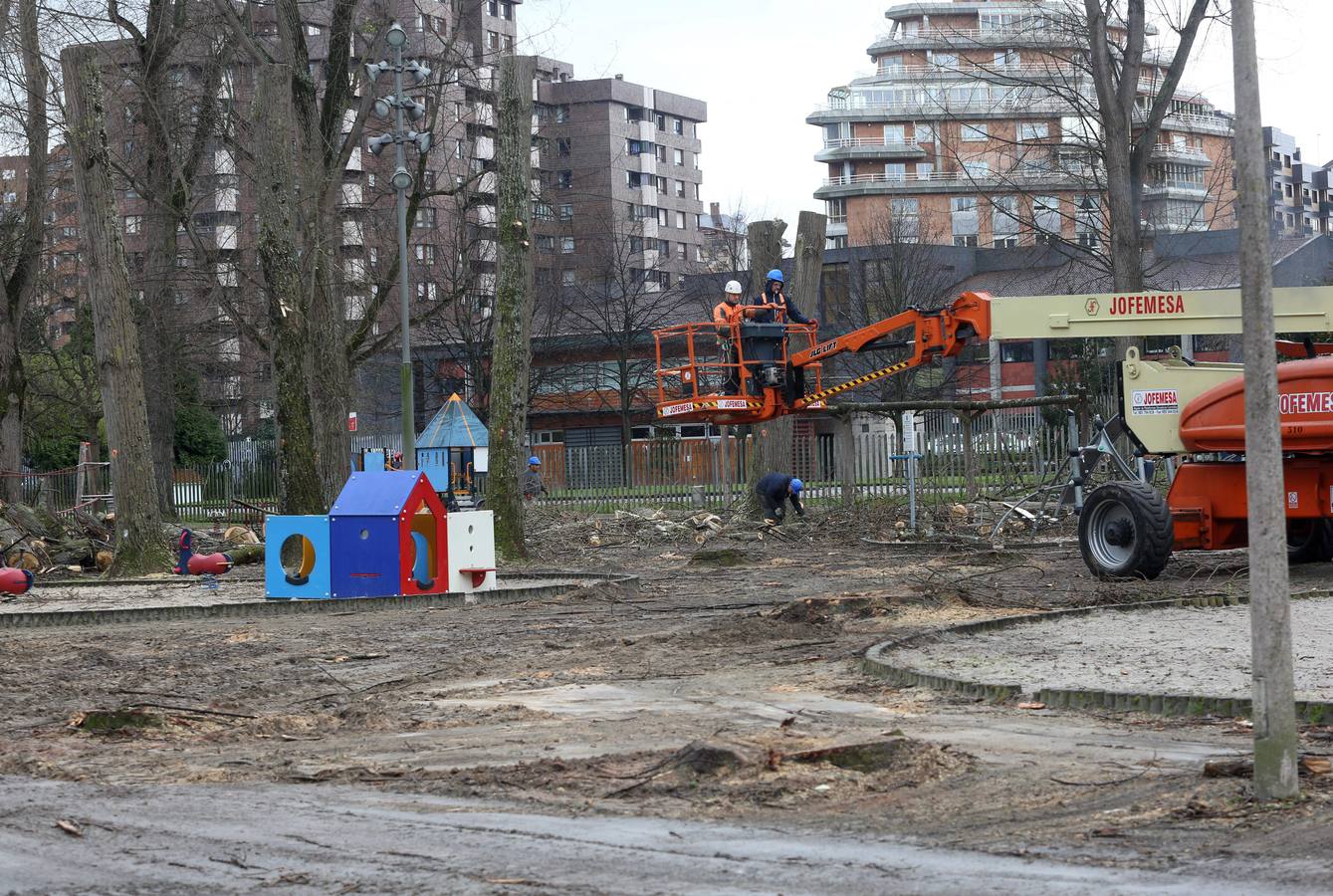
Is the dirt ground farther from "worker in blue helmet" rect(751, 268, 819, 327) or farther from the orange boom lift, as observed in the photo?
"worker in blue helmet" rect(751, 268, 819, 327)

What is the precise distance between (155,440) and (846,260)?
106ft

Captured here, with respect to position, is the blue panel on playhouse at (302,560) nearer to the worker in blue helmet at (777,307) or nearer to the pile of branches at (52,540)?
the worker in blue helmet at (777,307)

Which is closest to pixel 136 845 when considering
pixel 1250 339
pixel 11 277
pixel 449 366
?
pixel 1250 339

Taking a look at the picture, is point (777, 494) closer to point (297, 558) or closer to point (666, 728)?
point (297, 558)

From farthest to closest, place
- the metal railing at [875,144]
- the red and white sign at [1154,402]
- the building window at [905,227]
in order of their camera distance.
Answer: the metal railing at [875,144]
the building window at [905,227]
the red and white sign at [1154,402]

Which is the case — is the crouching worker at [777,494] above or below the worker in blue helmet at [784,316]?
below

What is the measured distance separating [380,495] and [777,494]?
12580 mm

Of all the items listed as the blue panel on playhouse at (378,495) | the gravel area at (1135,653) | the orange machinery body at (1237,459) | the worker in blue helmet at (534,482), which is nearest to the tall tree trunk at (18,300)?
the worker in blue helmet at (534,482)

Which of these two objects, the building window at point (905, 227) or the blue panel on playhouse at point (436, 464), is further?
the building window at point (905, 227)

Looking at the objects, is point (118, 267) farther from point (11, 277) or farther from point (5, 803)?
point (5, 803)

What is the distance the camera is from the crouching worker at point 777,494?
2975 centimetres

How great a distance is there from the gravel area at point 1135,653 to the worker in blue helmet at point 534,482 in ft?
79.0

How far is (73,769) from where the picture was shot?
8.11 m

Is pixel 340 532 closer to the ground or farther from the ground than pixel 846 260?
closer to the ground
